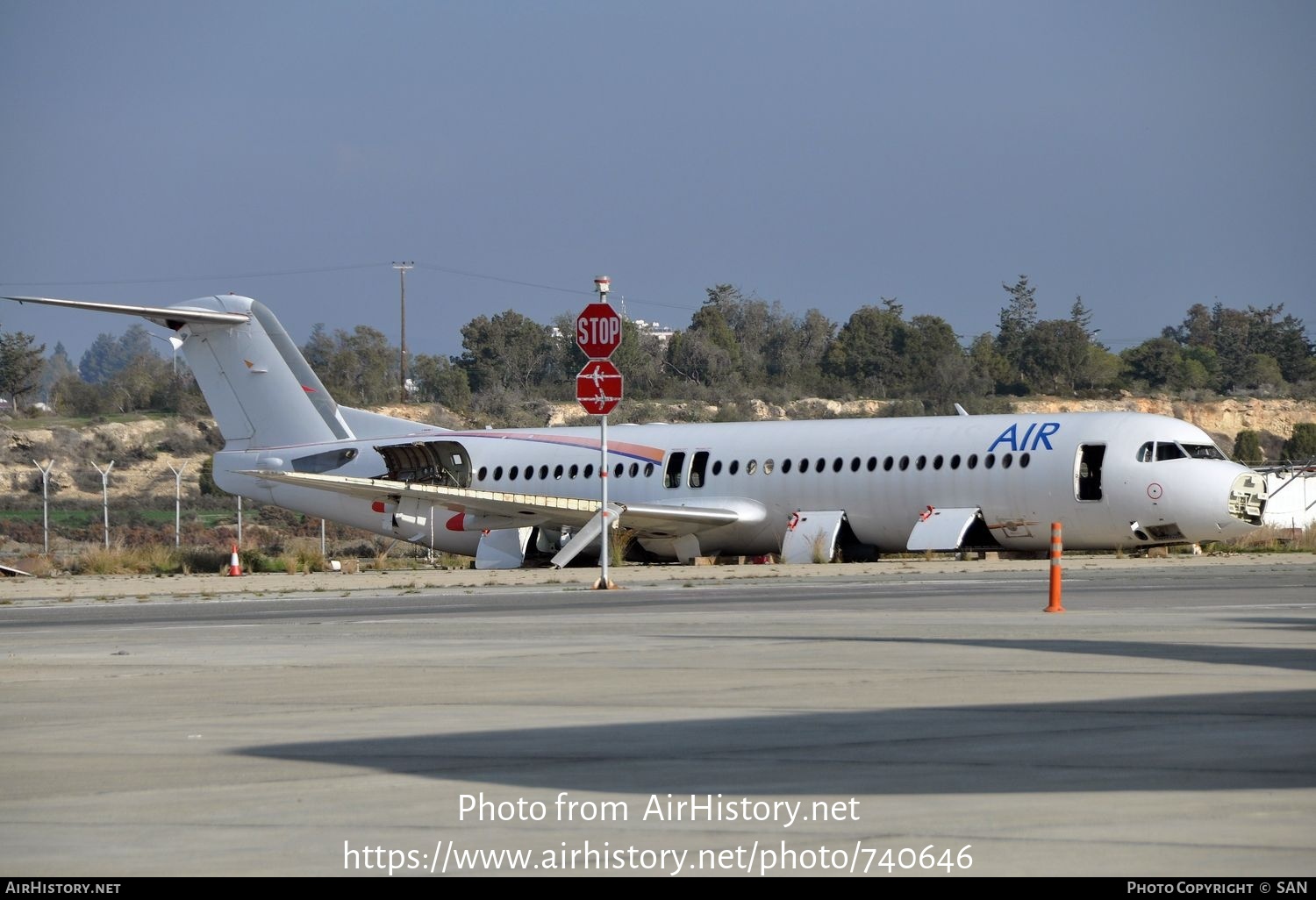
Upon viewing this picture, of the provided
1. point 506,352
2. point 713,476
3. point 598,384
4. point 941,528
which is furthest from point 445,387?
point 598,384

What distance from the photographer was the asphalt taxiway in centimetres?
569

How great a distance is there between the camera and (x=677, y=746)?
7.93m

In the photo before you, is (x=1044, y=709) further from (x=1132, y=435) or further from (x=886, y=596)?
(x=1132, y=435)

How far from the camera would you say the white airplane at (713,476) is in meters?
30.7

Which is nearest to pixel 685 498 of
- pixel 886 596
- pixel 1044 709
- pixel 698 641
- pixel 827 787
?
pixel 886 596

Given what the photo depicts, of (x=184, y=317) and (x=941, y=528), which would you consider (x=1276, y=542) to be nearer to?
(x=941, y=528)

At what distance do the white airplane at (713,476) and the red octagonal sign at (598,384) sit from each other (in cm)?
382

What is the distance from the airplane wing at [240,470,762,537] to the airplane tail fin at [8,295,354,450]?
17.1ft

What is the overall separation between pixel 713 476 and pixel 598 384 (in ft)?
39.0

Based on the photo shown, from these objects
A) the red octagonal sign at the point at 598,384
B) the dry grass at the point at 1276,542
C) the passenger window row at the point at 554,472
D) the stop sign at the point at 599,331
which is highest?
the stop sign at the point at 599,331

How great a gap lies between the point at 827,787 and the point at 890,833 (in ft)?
2.93

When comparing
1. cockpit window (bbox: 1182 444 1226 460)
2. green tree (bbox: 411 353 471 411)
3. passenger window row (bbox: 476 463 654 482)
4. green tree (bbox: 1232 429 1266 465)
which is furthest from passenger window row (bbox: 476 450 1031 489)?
green tree (bbox: 411 353 471 411)

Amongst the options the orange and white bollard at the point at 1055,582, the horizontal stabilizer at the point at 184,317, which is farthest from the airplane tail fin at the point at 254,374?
the orange and white bollard at the point at 1055,582

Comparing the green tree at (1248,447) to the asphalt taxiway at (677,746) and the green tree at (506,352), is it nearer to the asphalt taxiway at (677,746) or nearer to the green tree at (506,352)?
the green tree at (506,352)
